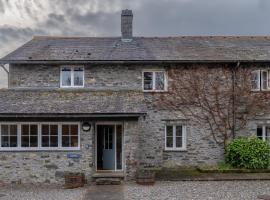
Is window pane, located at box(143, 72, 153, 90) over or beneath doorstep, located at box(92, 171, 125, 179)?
over

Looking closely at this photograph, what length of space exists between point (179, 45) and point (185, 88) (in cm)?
359

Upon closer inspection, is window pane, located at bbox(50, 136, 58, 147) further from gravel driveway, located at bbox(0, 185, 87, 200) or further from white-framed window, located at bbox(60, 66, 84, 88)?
white-framed window, located at bbox(60, 66, 84, 88)

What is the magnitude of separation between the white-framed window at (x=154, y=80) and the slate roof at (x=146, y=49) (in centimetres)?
86

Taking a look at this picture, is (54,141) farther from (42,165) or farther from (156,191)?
(156,191)

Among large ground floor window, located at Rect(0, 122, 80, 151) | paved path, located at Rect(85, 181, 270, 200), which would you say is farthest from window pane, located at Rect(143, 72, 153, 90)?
paved path, located at Rect(85, 181, 270, 200)

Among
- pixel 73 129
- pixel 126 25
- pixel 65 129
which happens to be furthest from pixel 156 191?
pixel 126 25

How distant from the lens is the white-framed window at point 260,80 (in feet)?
73.8

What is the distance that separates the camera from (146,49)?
23578 millimetres

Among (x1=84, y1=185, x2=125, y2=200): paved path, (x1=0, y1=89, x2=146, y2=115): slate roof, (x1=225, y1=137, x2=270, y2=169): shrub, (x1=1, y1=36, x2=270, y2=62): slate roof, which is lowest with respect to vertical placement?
(x1=84, y1=185, x2=125, y2=200): paved path

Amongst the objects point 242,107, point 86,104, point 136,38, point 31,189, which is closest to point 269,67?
point 242,107

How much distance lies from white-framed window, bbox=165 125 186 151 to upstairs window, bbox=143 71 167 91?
2.19 meters

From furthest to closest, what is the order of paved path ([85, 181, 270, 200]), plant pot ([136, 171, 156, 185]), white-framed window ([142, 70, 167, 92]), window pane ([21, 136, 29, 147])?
white-framed window ([142, 70, 167, 92]), window pane ([21, 136, 29, 147]), plant pot ([136, 171, 156, 185]), paved path ([85, 181, 270, 200])

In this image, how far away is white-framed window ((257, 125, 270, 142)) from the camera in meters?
22.4

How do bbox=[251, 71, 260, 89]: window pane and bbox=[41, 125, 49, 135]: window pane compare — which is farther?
bbox=[251, 71, 260, 89]: window pane
